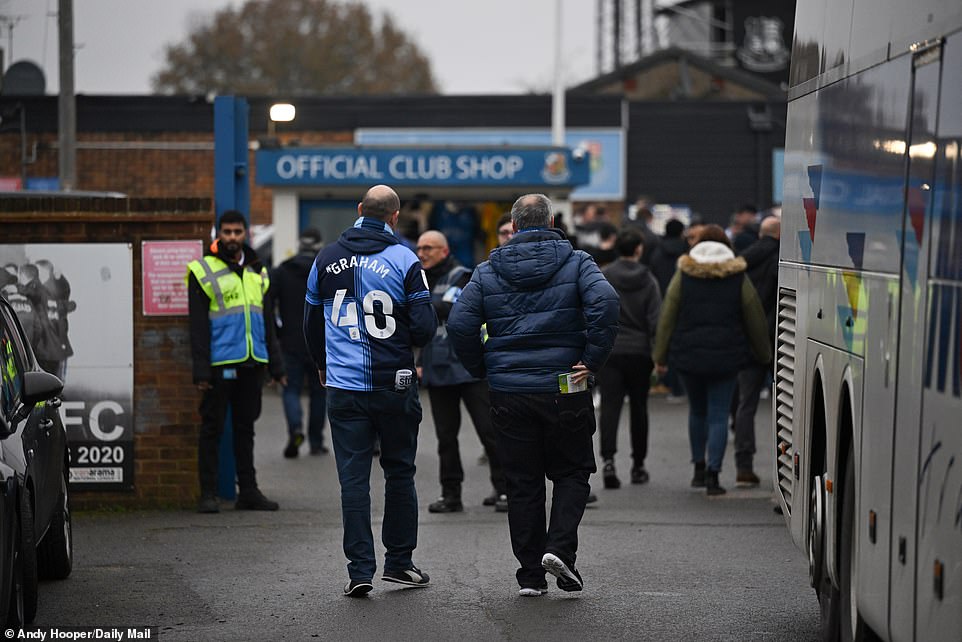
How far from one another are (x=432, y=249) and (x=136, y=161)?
848 inches

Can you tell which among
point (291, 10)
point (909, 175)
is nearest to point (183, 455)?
point (909, 175)

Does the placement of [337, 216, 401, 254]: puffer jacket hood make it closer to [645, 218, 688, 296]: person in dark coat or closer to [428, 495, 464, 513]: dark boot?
[428, 495, 464, 513]: dark boot

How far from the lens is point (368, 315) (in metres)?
8.00

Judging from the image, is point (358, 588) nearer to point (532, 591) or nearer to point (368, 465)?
point (368, 465)

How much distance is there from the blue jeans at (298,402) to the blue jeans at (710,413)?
364cm

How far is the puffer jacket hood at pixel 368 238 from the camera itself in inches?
316

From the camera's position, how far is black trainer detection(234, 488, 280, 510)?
11.2 metres

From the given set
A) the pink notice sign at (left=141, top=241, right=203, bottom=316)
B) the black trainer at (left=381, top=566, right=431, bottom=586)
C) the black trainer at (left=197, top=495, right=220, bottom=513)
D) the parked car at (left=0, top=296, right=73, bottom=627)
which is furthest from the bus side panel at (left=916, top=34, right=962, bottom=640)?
the pink notice sign at (left=141, top=241, right=203, bottom=316)

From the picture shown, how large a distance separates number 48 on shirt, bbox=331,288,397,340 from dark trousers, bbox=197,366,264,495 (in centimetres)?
296

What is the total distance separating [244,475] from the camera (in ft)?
36.6

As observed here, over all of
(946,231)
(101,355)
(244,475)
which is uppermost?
(946,231)

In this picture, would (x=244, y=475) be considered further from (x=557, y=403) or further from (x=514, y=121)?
(x=514, y=121)

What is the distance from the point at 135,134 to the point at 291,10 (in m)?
35.6

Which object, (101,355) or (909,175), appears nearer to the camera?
(909,175)
